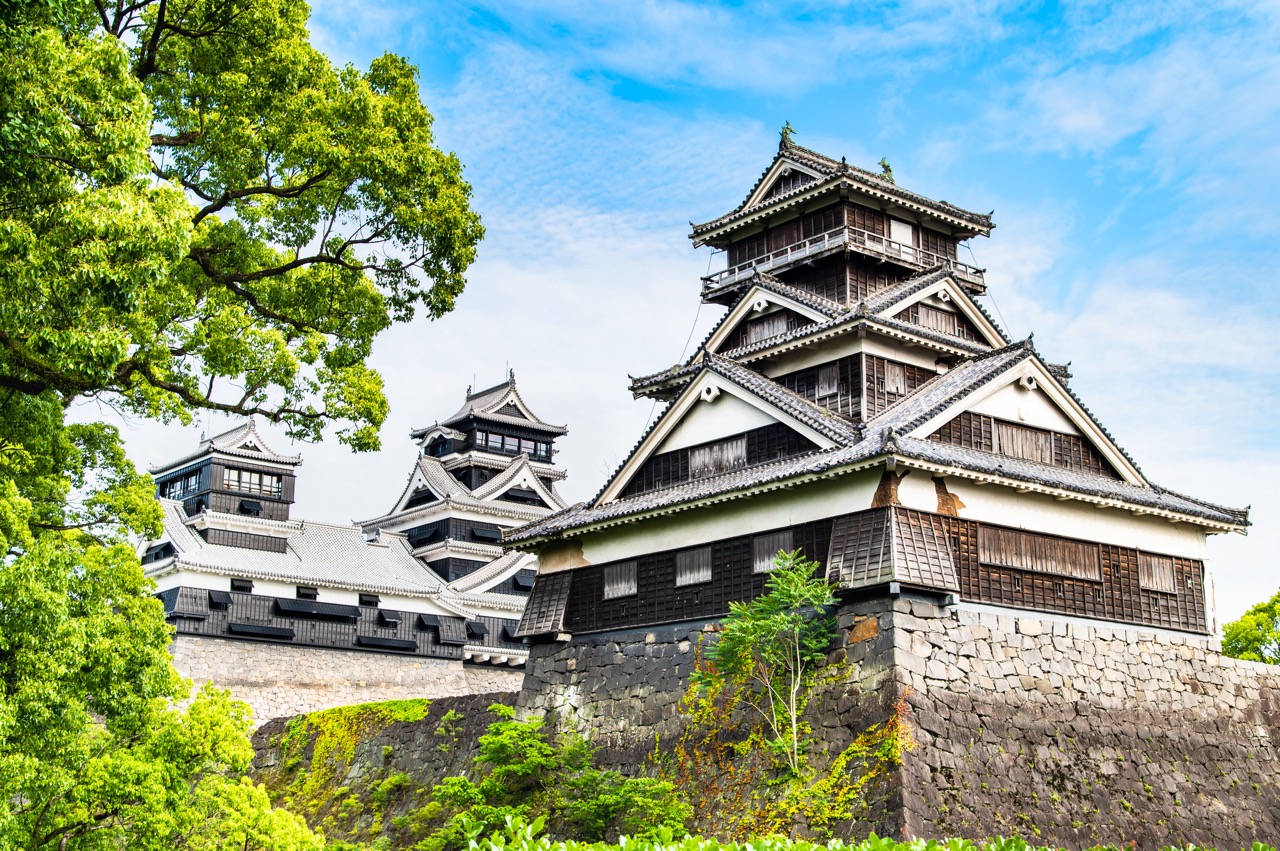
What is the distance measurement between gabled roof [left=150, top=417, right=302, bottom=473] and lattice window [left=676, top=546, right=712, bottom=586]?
29.1m

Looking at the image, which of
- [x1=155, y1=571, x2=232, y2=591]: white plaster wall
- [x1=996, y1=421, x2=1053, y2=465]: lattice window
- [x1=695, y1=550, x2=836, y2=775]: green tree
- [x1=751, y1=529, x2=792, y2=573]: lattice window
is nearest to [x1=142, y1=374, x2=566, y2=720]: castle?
[x1=155, y1=571, x2=232, y2=591]: white plaster wall

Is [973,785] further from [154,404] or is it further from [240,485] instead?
[240,485]

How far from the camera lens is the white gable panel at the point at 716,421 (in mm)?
25594

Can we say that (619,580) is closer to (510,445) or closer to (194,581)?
(194,581)

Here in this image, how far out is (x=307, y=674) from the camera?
4550 centimetres

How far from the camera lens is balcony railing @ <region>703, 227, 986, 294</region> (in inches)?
1121

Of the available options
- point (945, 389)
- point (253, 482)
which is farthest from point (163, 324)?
point (253, 482)

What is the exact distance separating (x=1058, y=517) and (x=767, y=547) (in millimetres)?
5491

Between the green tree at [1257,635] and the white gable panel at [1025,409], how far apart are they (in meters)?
15.8

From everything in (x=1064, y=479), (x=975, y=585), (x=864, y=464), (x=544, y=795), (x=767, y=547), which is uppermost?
(x=1064, y=479)

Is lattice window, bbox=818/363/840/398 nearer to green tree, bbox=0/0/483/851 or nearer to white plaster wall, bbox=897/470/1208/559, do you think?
white plaster wall, bbox=897/470/1208/559

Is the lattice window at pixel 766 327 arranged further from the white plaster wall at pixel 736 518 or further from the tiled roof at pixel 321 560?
the tiled roof at pixel 321 560

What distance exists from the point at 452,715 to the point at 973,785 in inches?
525

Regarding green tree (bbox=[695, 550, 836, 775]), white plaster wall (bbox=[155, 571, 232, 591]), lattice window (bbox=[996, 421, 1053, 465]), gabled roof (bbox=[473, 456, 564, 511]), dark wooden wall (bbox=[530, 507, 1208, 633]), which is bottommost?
green tree (bbox=[695, 550, 836, 775])
